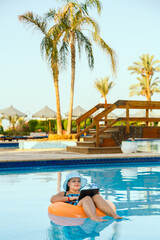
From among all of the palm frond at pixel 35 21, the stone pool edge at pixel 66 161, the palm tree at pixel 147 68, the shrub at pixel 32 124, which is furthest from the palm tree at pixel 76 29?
the palm tree at pixel 147 68

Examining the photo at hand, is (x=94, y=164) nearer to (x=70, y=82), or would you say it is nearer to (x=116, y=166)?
(x=116, y=166)

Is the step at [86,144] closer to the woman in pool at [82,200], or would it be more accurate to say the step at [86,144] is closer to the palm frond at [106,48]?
the palm frond at [106,48]

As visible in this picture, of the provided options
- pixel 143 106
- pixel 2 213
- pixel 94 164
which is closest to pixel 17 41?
pixel 143 106

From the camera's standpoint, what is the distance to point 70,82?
2002 cm

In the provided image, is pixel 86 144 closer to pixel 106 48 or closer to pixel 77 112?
pixel 106 48

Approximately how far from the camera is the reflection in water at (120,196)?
198 inches

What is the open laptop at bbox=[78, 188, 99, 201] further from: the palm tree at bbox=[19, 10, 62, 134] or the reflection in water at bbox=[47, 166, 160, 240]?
the palm tree at bbox=[19, 10, 62, 134]

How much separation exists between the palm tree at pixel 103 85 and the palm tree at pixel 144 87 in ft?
8.99

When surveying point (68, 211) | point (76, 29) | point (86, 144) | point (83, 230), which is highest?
point (76, 29)

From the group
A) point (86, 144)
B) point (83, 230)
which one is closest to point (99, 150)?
point (86, 144)

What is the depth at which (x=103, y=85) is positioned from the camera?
51344 mm

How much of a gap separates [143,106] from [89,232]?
9877 mm

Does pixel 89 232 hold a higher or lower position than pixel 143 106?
lower

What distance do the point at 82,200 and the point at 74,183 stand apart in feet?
1.00
